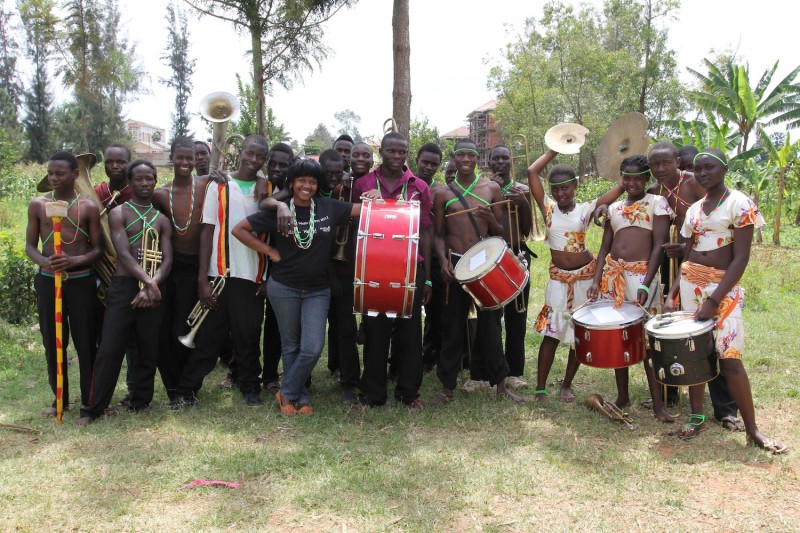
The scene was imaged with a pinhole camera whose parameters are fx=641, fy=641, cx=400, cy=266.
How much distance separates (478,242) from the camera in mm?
5535

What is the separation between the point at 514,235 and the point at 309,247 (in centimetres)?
199

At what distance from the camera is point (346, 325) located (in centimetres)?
559

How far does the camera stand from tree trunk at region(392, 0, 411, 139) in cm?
861

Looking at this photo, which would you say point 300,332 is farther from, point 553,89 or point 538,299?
point 553,89

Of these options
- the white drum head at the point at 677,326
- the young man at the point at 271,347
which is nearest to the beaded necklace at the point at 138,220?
the young man at the point at 271,347

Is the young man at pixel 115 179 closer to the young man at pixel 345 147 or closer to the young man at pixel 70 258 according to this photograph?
the young man at pixel 70 258

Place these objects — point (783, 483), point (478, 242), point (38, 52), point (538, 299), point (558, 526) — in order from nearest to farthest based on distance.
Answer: point (558, 526) < point (783, 483) < point (478, 242) < point (538, 299) < point (38, 52)

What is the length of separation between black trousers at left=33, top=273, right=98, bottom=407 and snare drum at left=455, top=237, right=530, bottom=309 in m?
3.04

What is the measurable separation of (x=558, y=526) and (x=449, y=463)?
38.9 inches

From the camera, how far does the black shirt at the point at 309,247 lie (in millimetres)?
5105

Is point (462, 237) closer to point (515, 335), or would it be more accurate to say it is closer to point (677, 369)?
point (515, 335)

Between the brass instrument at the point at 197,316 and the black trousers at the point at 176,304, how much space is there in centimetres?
7

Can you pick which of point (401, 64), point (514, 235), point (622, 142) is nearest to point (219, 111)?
point (514, 235)

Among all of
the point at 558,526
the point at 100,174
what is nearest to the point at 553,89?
the point at 100,174
